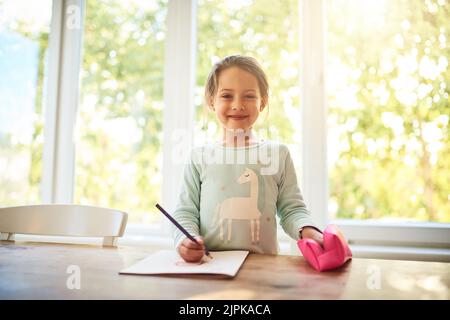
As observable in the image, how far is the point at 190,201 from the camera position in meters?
0.91

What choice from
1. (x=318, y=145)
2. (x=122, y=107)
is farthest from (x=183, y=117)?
(x=318, y=145)

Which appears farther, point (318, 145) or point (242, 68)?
point (318, 145)

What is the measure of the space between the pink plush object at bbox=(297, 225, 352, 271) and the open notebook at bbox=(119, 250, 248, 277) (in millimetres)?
141

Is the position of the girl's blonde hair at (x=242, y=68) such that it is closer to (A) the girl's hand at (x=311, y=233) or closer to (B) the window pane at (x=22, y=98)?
(A) the girl's hand at (x=311, y=233)

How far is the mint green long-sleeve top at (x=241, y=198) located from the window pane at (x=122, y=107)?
2.48 feet

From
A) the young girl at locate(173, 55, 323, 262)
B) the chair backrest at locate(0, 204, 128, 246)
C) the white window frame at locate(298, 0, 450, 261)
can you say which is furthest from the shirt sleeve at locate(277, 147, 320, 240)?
the white window frame at locate(298, 0, 450, 261)

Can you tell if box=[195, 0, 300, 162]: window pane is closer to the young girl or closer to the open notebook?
the young girl

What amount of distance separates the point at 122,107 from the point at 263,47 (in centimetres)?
72

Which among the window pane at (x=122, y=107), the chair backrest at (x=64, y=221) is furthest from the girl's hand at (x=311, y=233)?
the window pane at (x=122, y=107)

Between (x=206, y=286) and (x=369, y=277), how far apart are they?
0.29 meters

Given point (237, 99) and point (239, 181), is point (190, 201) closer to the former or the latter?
point (239, 181)

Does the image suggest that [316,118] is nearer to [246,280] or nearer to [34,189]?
[246,280]

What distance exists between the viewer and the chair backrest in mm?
987
